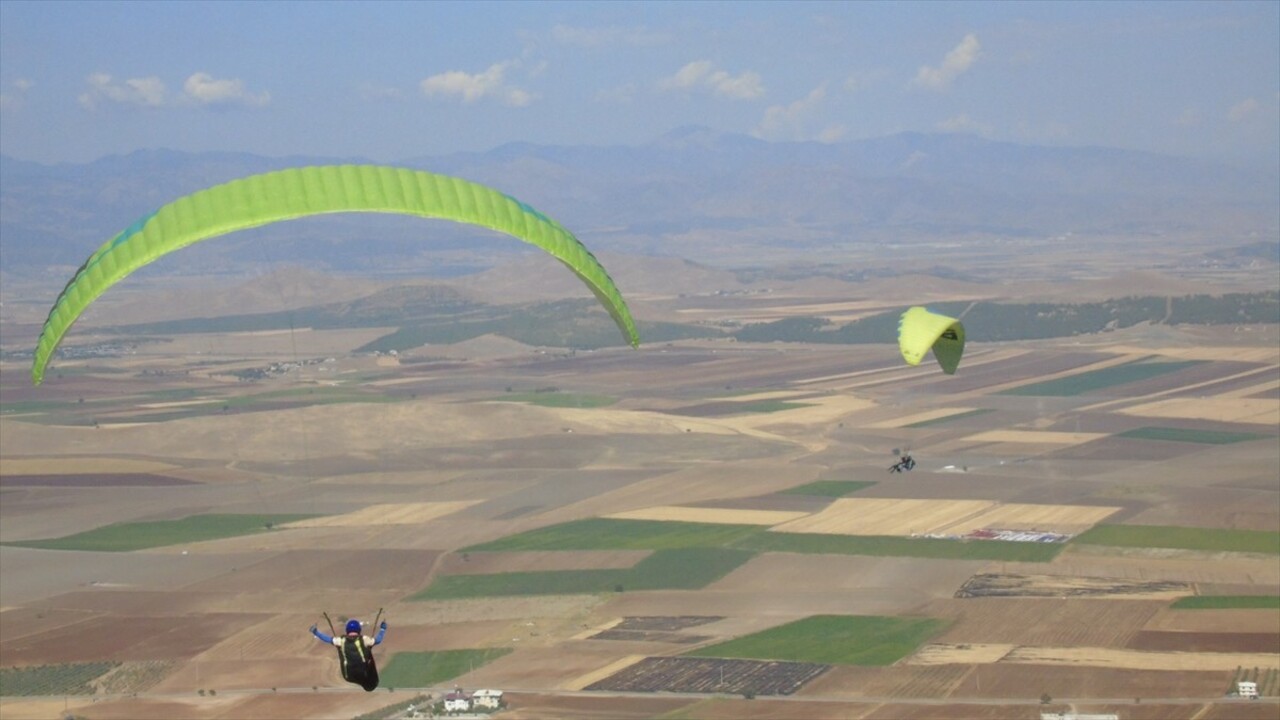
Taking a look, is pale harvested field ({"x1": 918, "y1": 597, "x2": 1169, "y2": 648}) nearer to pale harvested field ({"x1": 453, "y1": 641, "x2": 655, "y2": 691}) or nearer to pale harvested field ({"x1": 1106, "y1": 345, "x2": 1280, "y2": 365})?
pale harvested field ({"x1": 453, "y1": 641, "x2": 655, "y2": 691})

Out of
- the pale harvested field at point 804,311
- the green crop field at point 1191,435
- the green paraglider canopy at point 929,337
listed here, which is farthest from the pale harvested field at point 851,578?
the pale harvested field at point 804,311

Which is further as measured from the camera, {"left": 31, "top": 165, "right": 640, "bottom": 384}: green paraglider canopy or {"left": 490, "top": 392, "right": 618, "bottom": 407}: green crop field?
{"left": 490, "top": 392, "right": 618, "bottom": 407}: green crop field

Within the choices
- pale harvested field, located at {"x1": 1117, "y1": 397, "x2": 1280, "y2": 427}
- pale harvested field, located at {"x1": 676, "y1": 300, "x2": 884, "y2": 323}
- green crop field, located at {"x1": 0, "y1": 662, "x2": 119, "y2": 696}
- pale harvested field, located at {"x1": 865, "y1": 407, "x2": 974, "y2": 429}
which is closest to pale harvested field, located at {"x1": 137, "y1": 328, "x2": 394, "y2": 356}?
pale harvested field, located at {"x1": 676, "y1": 300, "x2": 884, "y2": 323}

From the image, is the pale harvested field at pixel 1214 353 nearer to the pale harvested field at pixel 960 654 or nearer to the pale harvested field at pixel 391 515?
the pale harvested field at pixel 391 515

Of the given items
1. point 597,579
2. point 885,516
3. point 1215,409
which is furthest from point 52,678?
point 1215,409

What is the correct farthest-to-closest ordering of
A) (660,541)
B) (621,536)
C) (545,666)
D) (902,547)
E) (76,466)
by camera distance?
(76,466), (621,536), (660,541), (902,547), (545,666)

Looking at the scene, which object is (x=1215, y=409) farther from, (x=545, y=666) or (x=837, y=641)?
(x=545, y=666)
